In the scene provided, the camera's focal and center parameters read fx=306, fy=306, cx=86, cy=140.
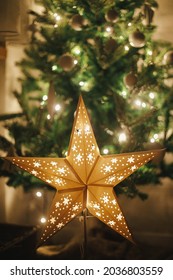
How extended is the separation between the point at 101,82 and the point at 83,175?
105 centimetres

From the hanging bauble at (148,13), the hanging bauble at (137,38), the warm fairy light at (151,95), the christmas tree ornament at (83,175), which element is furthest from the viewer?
the warm fairy light at (151,95)

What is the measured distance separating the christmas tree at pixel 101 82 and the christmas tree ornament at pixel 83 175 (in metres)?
0.64

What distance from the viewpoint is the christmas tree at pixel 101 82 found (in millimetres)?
2092

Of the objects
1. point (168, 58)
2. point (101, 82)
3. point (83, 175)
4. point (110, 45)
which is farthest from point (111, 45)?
point (83, 175)

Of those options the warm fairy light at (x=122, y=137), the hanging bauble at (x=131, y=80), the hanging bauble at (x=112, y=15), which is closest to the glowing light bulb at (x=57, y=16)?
the hanging bauble at (x=112, y=15)

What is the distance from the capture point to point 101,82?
226 cm

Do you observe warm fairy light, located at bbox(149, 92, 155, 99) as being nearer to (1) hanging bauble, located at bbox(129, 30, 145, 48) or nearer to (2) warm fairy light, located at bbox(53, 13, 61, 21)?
(1) hanging bauble, located at bbox(129, 30, 145, 48)

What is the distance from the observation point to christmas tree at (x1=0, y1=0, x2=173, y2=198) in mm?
2092

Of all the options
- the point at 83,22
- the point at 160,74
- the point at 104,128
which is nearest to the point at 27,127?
the point at 104,128

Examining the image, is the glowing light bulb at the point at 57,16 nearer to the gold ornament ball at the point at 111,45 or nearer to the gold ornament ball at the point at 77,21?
the gold ornament ball at the point at 77,21

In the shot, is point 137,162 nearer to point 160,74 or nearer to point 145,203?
point 160,74

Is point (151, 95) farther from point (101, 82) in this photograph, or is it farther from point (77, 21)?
point (77, 21)

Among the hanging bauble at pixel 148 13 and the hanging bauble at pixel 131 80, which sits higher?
the hanging bauble at pixel 148 13

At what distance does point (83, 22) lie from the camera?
6.63ft
